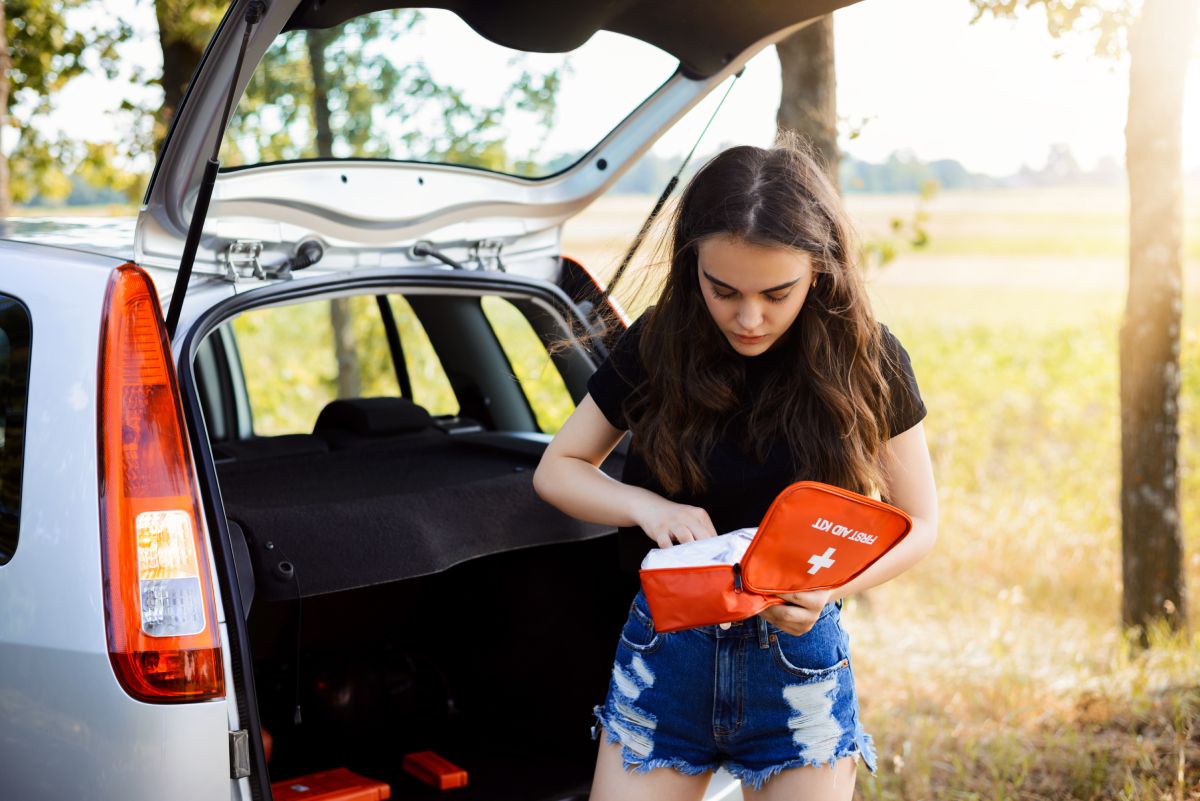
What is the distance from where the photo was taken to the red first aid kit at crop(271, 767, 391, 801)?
247 cm

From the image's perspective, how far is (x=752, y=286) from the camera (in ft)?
5.48

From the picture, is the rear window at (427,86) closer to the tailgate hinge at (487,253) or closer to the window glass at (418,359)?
the tailgate hinge at (487,253)

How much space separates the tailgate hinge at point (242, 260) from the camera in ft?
7.48

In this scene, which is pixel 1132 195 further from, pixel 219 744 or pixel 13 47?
pixel 13 47

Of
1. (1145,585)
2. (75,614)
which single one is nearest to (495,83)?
(75,614)

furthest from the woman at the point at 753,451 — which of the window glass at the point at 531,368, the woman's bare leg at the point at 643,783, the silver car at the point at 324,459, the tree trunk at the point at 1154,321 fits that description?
the tree trunk at the point at 1154,321

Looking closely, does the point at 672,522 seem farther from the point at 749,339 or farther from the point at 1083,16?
the point at 1083,16

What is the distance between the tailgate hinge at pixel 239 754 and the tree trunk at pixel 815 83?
3.36m

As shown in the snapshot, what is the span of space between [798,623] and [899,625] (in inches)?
145

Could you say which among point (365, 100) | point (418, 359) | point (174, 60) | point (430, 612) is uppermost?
point (174, 60)

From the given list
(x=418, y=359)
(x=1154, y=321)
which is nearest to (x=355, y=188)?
(x=1154, y=321)

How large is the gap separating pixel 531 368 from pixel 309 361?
472 centimetres

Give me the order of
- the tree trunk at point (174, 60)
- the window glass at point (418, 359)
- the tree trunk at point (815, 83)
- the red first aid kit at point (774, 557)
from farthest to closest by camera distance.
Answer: the window glass at point (418, 359) < the tree trunk at point (174, 60) < the tree trunk at point (815, 83) < the red first aid kit at point (774, 557)

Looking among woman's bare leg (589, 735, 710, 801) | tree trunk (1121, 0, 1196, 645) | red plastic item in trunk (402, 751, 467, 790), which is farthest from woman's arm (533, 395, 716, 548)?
tree trunk (1121, 0, 1196, 645)
